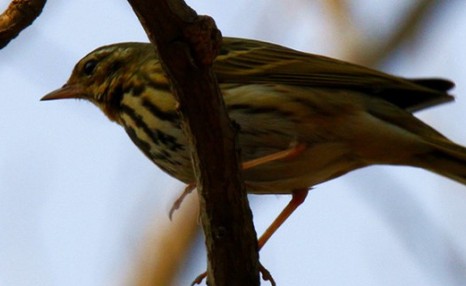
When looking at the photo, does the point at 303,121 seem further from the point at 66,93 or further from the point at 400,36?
the point at 66,93

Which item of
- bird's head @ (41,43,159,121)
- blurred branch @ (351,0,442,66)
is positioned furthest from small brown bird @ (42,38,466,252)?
blurred branch @ (351,0,442,66)

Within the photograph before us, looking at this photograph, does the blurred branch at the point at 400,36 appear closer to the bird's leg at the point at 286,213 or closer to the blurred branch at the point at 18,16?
the bird's leg at the point at 286,213

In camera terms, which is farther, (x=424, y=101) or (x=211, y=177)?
(x=424, y=101)

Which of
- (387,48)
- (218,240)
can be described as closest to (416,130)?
(387,48)

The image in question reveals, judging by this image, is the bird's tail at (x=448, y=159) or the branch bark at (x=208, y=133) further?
the bird's tail at (x=448, y=159)

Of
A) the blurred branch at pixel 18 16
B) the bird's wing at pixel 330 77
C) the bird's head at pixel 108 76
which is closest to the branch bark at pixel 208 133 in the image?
the blurred branch at pixel 18 16

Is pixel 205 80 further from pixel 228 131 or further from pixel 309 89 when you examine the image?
pixel 309 89

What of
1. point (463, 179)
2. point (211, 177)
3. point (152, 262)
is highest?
point (211, 177)
